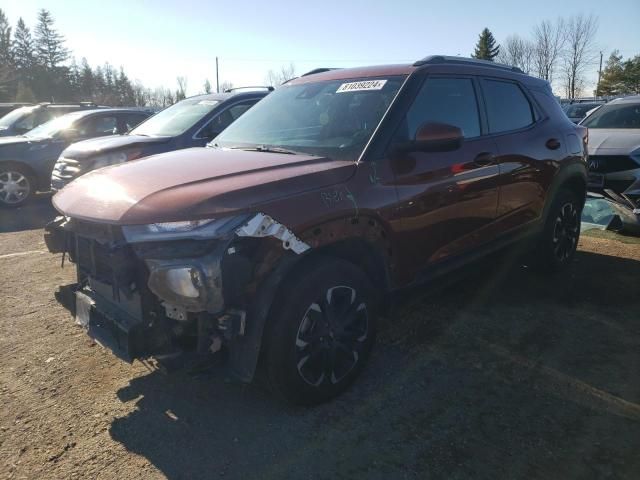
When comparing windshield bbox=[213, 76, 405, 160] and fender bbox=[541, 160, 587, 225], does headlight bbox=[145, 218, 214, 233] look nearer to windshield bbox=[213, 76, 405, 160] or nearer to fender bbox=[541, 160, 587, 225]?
windshield bbox=[213, 76, 405, 160]

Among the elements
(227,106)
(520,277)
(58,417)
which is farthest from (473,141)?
(227,106)

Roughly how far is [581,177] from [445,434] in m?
3.65

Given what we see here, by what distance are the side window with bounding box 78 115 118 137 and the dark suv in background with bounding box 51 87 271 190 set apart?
2.23 m

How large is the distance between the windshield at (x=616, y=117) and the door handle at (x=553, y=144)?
4973 mm

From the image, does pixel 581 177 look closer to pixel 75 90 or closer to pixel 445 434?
pixel 445 434

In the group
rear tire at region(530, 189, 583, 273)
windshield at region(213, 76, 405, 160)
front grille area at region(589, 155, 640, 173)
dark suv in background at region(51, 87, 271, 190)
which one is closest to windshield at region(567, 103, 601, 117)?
front grille area at region(589, 155, 640, 173)

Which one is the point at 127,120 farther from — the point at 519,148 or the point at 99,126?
the point at 519,148

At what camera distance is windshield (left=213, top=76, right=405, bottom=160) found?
332 centimetres

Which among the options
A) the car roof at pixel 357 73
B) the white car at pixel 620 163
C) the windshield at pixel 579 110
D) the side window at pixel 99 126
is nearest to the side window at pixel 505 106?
the car roof at pixel 357 73

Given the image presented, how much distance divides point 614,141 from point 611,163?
0.54 m

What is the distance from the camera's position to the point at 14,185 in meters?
9.39

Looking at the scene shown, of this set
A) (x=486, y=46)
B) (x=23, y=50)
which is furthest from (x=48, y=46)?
(x=486, y=46)

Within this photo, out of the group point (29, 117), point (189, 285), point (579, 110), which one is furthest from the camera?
point (579, 110)

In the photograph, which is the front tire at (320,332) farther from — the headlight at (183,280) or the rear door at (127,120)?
the rear door at (127,120)
